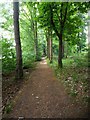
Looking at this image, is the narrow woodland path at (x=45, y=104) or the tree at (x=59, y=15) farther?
the tree at (x=59, y=15)

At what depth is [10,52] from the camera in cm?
1560

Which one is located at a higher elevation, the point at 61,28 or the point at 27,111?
the point at 61,28

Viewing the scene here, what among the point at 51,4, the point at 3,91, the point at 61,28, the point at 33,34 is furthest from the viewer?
the point at 33,34

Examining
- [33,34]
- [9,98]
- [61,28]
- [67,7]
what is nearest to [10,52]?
[61,28]

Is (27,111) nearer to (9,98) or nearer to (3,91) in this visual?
(9,98)

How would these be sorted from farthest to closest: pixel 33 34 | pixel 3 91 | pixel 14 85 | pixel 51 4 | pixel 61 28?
pixel 33 34 < pixel 61 28 < pixel 51 4 < pixel 14 85 < pixel 3 91

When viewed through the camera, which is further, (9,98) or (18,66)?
(18,66)

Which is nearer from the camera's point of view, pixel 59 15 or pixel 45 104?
pixel 45 104

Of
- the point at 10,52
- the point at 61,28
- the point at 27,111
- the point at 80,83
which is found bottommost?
the point at 27,111

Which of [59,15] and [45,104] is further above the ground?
[59,15]

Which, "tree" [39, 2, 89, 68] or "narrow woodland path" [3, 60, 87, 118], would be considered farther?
"tree" [39, 2, 89, 68]

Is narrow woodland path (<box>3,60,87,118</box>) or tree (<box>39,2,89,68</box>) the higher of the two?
tree (<box>39,2,89,68</box>)

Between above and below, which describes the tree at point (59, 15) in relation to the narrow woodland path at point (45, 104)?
above

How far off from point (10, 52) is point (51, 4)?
535 centimetres
